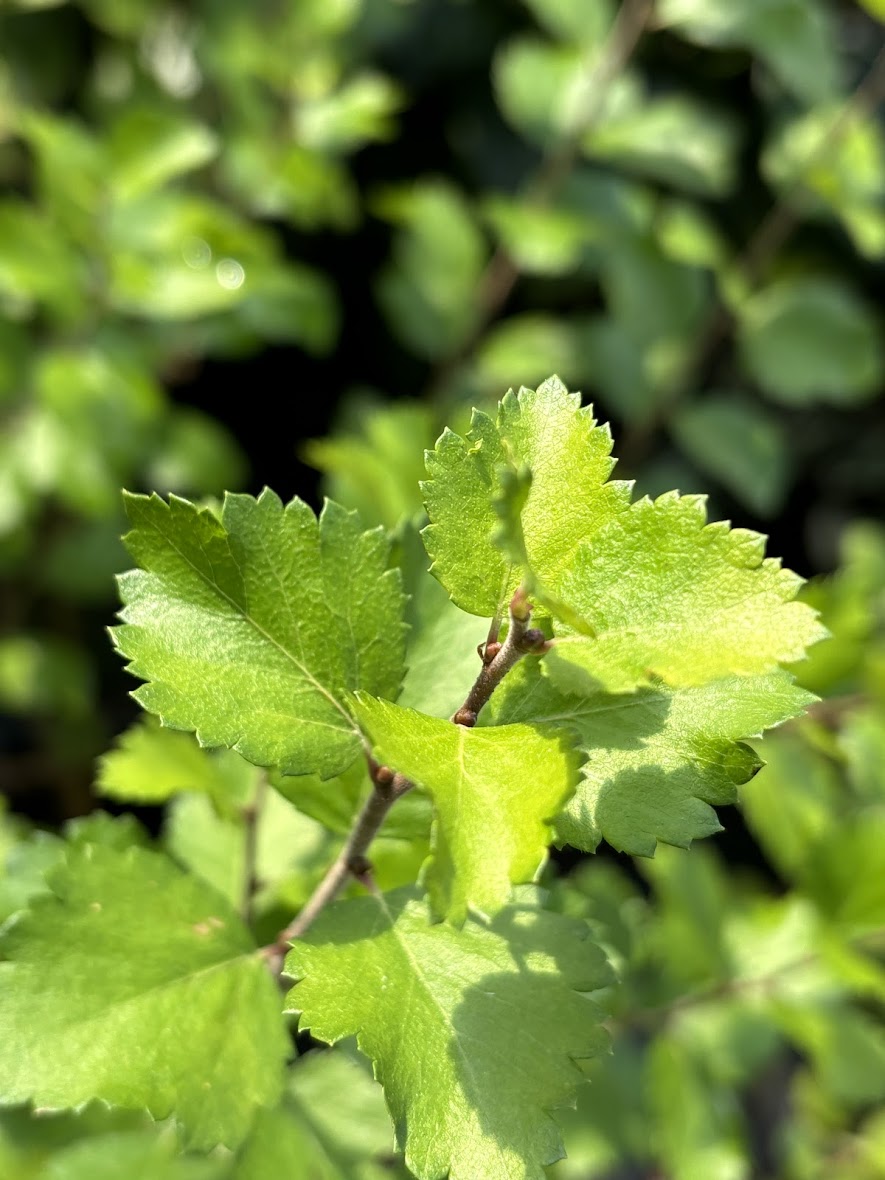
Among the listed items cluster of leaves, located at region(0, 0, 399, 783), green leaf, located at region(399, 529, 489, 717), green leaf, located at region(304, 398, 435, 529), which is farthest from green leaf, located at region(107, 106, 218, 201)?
green leaf, located at region(399, 529, 489, 717)

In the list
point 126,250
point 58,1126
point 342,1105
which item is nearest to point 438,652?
point 342,1105

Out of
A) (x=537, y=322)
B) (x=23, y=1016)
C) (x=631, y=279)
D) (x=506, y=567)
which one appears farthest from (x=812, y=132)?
(x=23, y=1016)

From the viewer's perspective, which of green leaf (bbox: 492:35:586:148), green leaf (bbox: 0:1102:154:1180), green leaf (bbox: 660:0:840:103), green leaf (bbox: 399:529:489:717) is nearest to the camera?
green leaf (bbox: 399:529:489:717)

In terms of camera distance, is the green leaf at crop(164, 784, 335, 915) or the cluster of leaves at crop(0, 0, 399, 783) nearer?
the green leaf at crop(164, 784, 335, 915)

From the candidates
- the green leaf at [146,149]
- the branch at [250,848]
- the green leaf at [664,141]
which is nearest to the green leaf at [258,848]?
the branch at [250,848]

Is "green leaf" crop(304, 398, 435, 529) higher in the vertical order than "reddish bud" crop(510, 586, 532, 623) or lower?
lower

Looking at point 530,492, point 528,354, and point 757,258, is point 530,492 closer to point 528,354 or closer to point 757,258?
point 528,354

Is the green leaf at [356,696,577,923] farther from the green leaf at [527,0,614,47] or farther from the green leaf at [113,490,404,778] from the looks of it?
the green leaf at [527,0,614,47]
